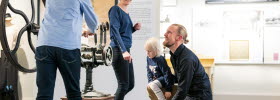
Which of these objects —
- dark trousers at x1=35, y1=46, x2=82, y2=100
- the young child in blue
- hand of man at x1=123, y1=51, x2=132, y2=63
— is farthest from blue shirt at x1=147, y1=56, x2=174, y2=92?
dark trousers at x1=35, y1=46, x2=82, y2=100

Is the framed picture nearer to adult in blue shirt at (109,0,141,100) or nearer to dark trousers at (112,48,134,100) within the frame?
adult in blue shirt at (109,0,141,100)

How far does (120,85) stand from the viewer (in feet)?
9.53

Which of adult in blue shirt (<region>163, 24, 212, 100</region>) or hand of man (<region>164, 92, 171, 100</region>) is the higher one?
adult in blue shirt (<region>163, 24, 212, 100</region>)

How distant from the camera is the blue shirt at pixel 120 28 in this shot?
8.98 ft

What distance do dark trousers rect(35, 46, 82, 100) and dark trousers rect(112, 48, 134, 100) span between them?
0.76m

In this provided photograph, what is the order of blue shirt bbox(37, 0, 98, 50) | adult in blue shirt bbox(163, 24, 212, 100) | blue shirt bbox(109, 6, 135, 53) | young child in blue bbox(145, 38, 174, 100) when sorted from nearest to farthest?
blue shirt bbox(37, 0, 98, 50) < adult in blue shirt bbox(163, 24, 212, 100) < blue shirt bbox(109, 6, 135, 53) < young child in blue bbox(145, 38, 174, 100)

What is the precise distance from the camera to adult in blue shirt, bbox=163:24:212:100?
8.39 feet

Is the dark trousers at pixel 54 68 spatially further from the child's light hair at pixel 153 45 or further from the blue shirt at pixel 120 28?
the child's light hair at pixel 153 45

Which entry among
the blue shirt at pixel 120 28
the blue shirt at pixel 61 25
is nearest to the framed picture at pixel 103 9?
the blue shirt at pixel 120 28

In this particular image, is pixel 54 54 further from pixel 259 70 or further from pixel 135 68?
pixel 259 70

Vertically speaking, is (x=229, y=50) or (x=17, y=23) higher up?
(x=17, y=23)

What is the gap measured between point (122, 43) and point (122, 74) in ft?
0.81

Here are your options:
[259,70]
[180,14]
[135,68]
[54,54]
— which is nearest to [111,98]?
[135,68]

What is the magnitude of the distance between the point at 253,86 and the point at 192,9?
148 cm
